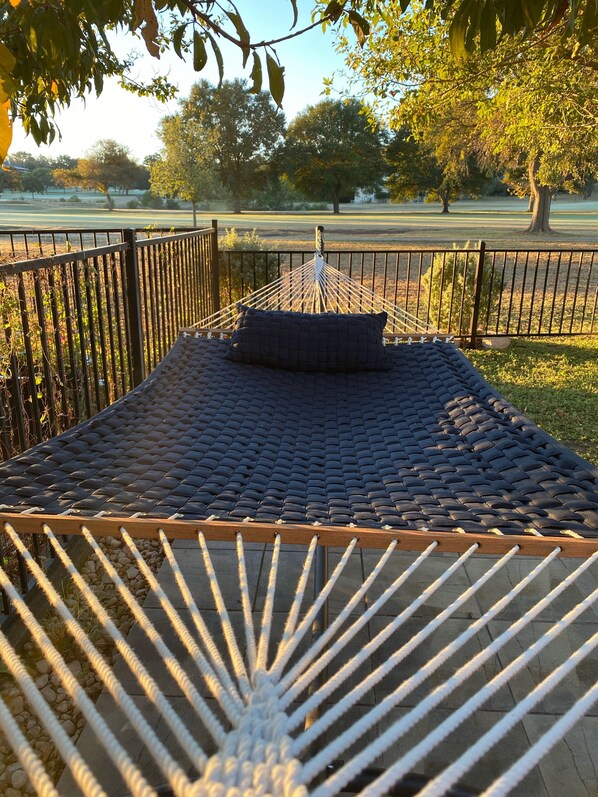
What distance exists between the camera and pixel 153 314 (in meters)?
3.56

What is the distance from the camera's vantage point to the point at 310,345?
117 inches

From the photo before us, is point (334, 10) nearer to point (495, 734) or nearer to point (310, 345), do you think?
point (495, 734)

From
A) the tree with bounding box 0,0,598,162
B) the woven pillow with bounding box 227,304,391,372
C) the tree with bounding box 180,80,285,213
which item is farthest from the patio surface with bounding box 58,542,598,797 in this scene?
the tree with bounding box 180,80,285,213

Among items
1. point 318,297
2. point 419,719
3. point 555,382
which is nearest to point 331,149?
point 555,382

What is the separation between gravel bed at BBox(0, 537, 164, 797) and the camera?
1.51m

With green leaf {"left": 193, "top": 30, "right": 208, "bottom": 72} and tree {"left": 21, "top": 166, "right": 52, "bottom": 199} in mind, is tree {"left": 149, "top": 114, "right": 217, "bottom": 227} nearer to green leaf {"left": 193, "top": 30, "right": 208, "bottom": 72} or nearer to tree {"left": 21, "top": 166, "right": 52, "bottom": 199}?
tree {"left": 21, "top": 166, "right": 52, "bottom": 199}

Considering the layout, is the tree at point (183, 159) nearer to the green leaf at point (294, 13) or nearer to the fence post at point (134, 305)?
the fence post at point (134, 305)

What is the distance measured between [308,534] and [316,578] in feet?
1.64

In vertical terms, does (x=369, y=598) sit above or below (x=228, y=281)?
below

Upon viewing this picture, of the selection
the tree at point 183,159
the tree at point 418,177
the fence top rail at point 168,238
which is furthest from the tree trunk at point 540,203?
the fence top rail at point 168,238

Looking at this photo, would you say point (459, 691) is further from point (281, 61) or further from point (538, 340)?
point (538, 340)

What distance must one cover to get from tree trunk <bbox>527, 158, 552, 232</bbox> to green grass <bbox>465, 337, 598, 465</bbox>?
17.3 metres

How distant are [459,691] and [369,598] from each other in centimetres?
49

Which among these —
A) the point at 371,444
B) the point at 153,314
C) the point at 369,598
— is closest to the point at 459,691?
the point at 369,598
